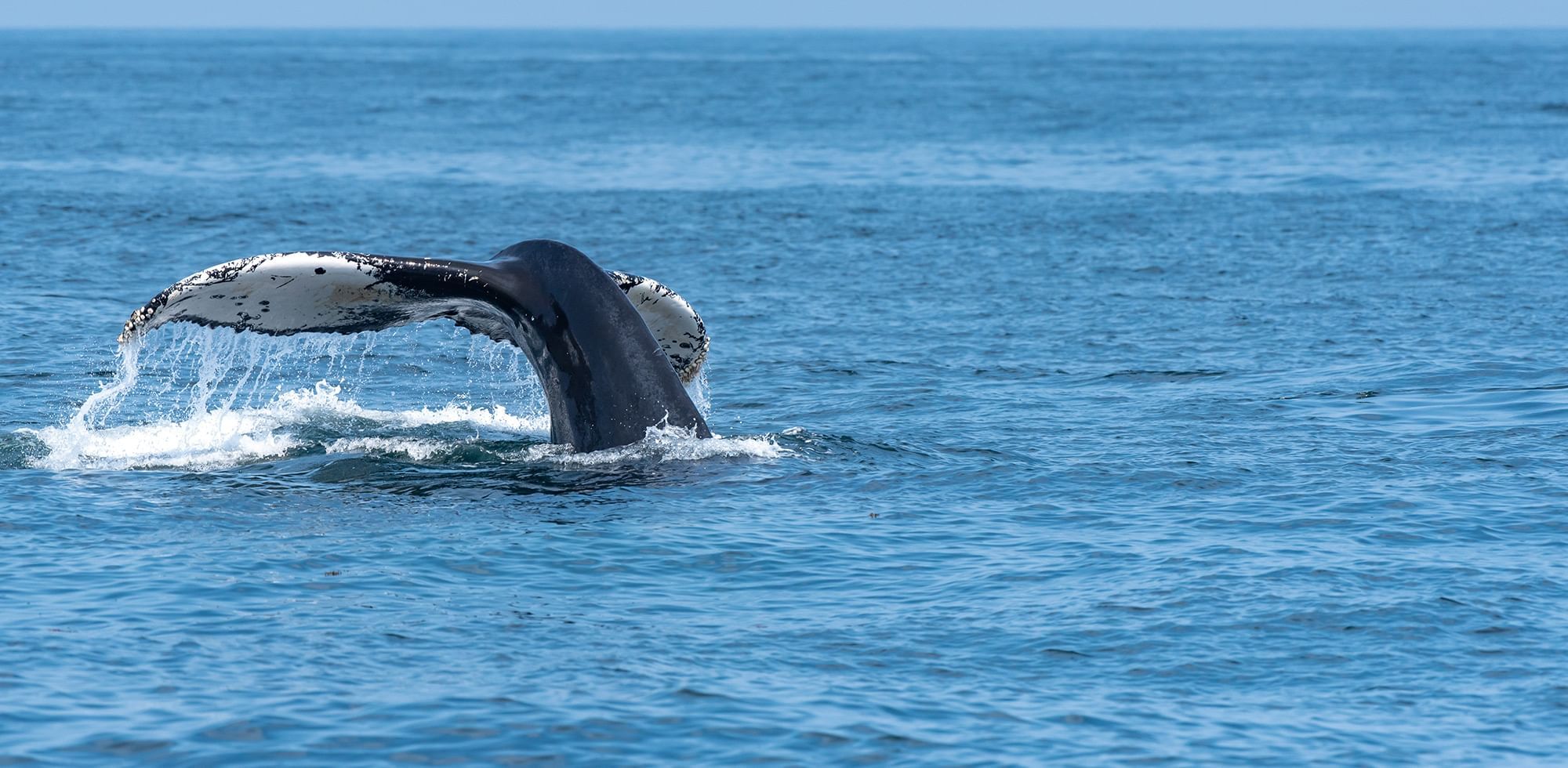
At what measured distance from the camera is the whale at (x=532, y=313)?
11711 millimetres

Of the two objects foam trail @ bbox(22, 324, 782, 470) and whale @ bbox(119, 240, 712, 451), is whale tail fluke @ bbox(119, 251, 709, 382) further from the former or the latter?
foam trail @ bbox(22, 324, 782, 470)

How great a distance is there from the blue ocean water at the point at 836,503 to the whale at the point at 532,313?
467 millimetres

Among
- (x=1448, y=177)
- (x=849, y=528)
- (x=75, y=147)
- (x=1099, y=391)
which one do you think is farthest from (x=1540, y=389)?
(x=75, y=147)

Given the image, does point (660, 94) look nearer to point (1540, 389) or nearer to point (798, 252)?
point (798, 252)

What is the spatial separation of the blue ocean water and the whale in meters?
0.47

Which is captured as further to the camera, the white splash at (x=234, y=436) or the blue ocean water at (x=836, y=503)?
the white splash at (x=234, y=436)

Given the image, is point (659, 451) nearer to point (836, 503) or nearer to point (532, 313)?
point (836, 503)

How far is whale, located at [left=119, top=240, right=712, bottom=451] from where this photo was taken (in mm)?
11711

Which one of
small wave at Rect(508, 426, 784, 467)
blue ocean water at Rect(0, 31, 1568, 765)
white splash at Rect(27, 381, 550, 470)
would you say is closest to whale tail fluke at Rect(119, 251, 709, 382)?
small wave at Rect(508, 426, 784, 467)

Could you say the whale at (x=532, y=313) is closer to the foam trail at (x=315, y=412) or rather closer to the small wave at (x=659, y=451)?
the small wave at (x=659, y=451)

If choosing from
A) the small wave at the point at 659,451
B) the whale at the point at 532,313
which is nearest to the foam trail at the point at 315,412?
the small wave at the point at 659,451

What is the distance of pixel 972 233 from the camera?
31.8 metres

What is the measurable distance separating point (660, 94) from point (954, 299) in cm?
5520

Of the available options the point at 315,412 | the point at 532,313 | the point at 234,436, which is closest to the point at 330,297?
the point at 532,313
